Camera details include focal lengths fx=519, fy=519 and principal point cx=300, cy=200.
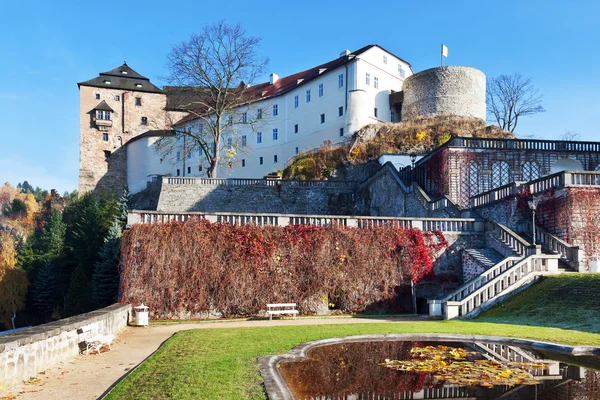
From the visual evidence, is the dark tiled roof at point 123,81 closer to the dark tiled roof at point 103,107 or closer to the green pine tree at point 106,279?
the dark tiled roof at point 103,107

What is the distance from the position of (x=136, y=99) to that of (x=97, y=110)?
244 inches

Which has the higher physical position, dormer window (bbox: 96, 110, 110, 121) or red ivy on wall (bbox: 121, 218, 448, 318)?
dormer window (bbox: 96, 110, 110, 121)

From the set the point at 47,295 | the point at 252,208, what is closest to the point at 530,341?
the point at 252,208

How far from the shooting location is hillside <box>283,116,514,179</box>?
43406 millimetres

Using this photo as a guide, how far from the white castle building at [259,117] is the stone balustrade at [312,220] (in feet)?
70.9

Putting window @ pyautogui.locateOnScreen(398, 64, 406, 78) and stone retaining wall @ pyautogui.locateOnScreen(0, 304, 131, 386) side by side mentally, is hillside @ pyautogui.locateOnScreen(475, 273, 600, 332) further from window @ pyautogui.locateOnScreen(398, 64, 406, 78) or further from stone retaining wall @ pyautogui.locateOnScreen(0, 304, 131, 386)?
window @ pyautogui.locateOnScreen(398, 64, 406, 78)

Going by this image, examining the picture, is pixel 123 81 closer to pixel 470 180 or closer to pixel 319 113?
pixel 319 113

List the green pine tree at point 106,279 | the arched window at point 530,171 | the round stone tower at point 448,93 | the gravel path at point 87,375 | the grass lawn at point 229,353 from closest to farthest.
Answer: the grass lawn at point 229,353
the gravel path at point 87,375
the arched window at point 530,171
the green pine tree at point 106,279
the round stone tower at point 448,93

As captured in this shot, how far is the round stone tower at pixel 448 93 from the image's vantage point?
51.6 meters

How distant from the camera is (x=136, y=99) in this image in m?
82.1

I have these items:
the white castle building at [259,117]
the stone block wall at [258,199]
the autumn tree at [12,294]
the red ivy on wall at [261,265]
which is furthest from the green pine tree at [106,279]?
the autumn tree at [12,294]

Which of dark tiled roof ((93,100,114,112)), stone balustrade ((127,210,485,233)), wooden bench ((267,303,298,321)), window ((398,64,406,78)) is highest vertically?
dark tiled roof ((93,100,114,112))

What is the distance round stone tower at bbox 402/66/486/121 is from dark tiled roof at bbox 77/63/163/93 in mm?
46913

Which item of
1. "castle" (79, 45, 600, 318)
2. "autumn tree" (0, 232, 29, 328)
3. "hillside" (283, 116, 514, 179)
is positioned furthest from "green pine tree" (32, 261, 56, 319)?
"hillside" (283, 116, 514, 179)
